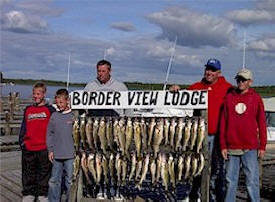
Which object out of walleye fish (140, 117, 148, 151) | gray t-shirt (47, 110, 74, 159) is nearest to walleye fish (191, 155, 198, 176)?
walleye fish (140, 117, 148, 151)

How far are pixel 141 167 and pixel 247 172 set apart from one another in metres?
1.41

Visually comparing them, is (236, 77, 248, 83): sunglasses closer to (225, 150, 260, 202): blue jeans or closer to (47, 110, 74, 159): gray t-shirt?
(225, 150, 260, 202): blue jeans

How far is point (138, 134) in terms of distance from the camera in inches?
242

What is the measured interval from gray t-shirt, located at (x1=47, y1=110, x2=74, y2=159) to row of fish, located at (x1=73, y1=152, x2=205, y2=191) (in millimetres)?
232

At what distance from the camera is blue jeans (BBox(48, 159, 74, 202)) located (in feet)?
21.9

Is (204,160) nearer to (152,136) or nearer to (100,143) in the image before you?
(152,136)

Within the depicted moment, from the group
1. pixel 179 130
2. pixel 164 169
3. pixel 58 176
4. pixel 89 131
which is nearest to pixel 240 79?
pixel 179 130

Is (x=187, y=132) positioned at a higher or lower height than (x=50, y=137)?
higher

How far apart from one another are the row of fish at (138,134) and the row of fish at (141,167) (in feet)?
0.33

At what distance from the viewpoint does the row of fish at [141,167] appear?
6133 millimetres

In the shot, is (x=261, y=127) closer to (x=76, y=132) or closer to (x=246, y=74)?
(x=246, y=74)

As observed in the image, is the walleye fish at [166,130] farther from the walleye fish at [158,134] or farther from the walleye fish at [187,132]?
the walleye fish at [187,132]

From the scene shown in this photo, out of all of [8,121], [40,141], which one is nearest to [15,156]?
[8,121]

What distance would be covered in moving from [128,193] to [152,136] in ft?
4.54
